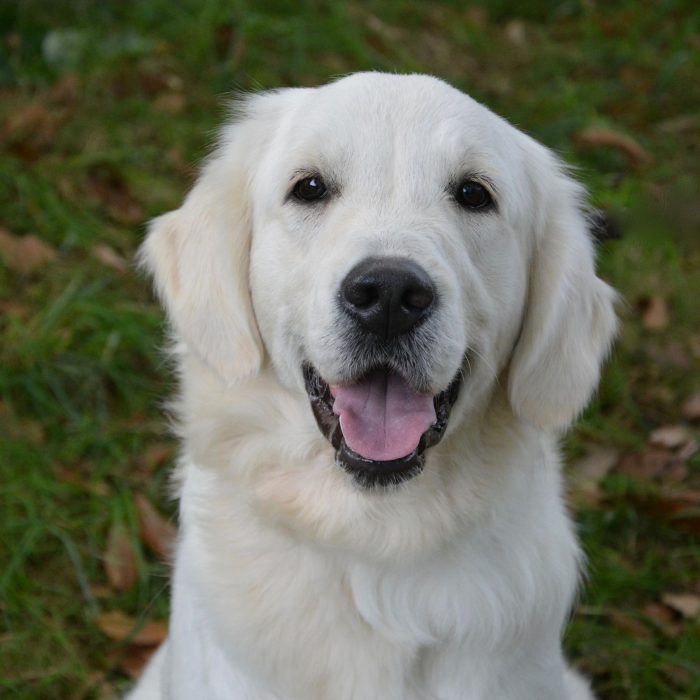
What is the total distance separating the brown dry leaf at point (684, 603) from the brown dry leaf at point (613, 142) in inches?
116

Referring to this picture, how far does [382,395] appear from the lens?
2.56m

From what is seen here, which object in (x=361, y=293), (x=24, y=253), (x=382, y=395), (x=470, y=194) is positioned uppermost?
(x=470, y=194)

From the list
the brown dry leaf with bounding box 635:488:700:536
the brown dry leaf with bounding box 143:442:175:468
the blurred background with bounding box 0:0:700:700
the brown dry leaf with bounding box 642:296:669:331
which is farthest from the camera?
the brown dry leaf with bounding box 642:296:669:331

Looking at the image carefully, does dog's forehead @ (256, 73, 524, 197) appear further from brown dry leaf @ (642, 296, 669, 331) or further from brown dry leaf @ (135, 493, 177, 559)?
brown dry leaf @ (642, 296, 669, 331)

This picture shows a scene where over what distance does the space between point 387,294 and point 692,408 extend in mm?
2716

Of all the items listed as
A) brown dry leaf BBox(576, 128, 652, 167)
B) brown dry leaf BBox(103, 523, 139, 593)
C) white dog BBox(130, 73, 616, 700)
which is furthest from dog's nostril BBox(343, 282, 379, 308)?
brown dry leaf BBox(576, 128, 652, 167)

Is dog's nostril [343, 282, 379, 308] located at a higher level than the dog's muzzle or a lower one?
higher

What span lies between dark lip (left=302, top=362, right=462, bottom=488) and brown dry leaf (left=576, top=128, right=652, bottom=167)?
12.2 ft

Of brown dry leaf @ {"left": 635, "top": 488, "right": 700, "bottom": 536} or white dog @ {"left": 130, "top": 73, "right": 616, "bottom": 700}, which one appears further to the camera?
brown dry leaf @ {"left": 635, "top": 488, "right": 700, "bottom": 536}

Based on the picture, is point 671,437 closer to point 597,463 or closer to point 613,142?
point 597,463

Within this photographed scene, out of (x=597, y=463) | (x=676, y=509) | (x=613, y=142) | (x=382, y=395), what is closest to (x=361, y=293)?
(x=382, y=395)

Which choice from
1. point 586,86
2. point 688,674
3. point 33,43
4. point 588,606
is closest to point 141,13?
point 33,43

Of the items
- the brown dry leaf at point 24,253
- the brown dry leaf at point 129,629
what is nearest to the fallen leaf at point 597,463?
the brown dry leaf at point 129,629

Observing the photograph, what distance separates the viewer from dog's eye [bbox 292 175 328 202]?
2.68m
